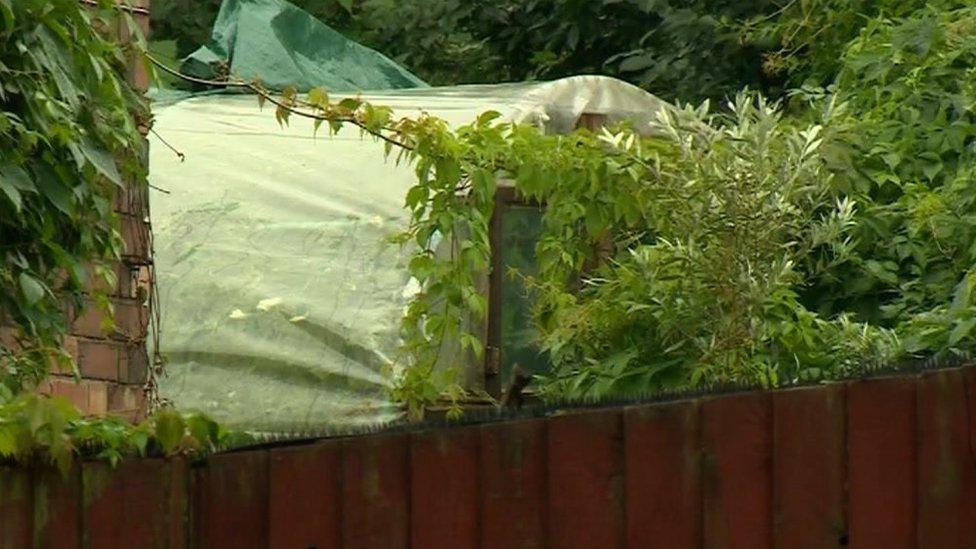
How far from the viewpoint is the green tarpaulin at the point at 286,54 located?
379 inches

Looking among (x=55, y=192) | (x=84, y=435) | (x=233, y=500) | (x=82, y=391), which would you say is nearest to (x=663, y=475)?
(x=233, y=500)

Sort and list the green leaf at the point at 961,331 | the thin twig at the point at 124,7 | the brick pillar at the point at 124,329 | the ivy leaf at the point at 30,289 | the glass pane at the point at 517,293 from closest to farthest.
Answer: the ivy leaf at the point at 30,289
the green leaf at the point at 961,331
the thin twig at the point at 124,7
the brick pillar at the point at 124,329
the glass pane at the point at 517,293

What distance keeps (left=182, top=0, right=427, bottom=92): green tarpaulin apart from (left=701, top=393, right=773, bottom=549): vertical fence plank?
19.0ft

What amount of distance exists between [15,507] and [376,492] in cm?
68

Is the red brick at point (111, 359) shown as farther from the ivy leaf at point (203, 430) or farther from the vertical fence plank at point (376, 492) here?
the vertical fence plank at point (376, 492)

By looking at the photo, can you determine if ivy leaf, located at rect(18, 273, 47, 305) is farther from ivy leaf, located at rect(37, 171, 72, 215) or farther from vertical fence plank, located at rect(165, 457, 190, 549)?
vertical fence plank, located at rect(165, 457, 190, 549)

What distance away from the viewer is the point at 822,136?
693 centimetres

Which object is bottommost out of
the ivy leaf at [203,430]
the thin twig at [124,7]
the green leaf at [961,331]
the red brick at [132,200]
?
the green leaf at [961,331]

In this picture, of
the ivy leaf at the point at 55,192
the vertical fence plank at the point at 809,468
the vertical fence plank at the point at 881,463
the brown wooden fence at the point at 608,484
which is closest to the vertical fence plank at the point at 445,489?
the brown wooden fence at the point at 608,484

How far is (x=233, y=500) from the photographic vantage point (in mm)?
3898

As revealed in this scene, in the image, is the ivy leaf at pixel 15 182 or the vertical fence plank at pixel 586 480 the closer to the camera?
the vertical fence plank at pixel 586 480

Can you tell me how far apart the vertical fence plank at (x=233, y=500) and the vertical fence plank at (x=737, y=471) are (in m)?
0.86

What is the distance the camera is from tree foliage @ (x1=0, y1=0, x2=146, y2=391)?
5172mm

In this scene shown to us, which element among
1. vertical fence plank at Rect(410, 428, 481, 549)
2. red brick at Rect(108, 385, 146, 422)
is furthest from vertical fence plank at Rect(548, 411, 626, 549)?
red brick at Rect(108, 385, 146, 422)
